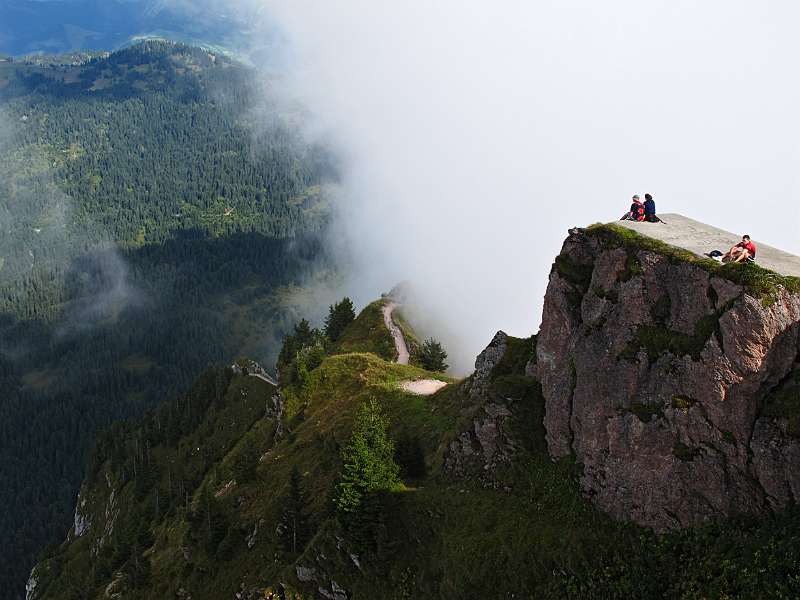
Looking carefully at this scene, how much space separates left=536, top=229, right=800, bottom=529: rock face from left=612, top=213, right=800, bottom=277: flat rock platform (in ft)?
11.3

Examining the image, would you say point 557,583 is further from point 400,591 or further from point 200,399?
point 200,399

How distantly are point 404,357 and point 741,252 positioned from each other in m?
93.1

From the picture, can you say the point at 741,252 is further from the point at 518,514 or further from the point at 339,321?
the point at 339,321

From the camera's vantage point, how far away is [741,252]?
4253 cm

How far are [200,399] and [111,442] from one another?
43949 mm

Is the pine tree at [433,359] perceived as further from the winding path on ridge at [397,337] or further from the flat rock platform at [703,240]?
the flat rock platform at [703,240]

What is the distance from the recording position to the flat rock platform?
45188 mm


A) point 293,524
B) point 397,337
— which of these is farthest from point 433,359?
point 293,524

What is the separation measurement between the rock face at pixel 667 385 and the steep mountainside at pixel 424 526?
2142 millimetres

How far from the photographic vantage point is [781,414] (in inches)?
1548

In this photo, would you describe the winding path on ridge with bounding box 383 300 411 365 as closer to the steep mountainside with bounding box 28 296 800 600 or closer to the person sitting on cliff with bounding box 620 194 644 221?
the steep mountainside with bounding box 28 296 800 600

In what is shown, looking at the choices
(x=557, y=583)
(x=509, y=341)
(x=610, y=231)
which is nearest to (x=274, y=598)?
(x=557, y=583)

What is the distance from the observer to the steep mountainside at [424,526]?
4181 cm

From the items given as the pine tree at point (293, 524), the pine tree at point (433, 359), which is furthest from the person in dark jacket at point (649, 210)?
the pine tree at point (433, 359)
